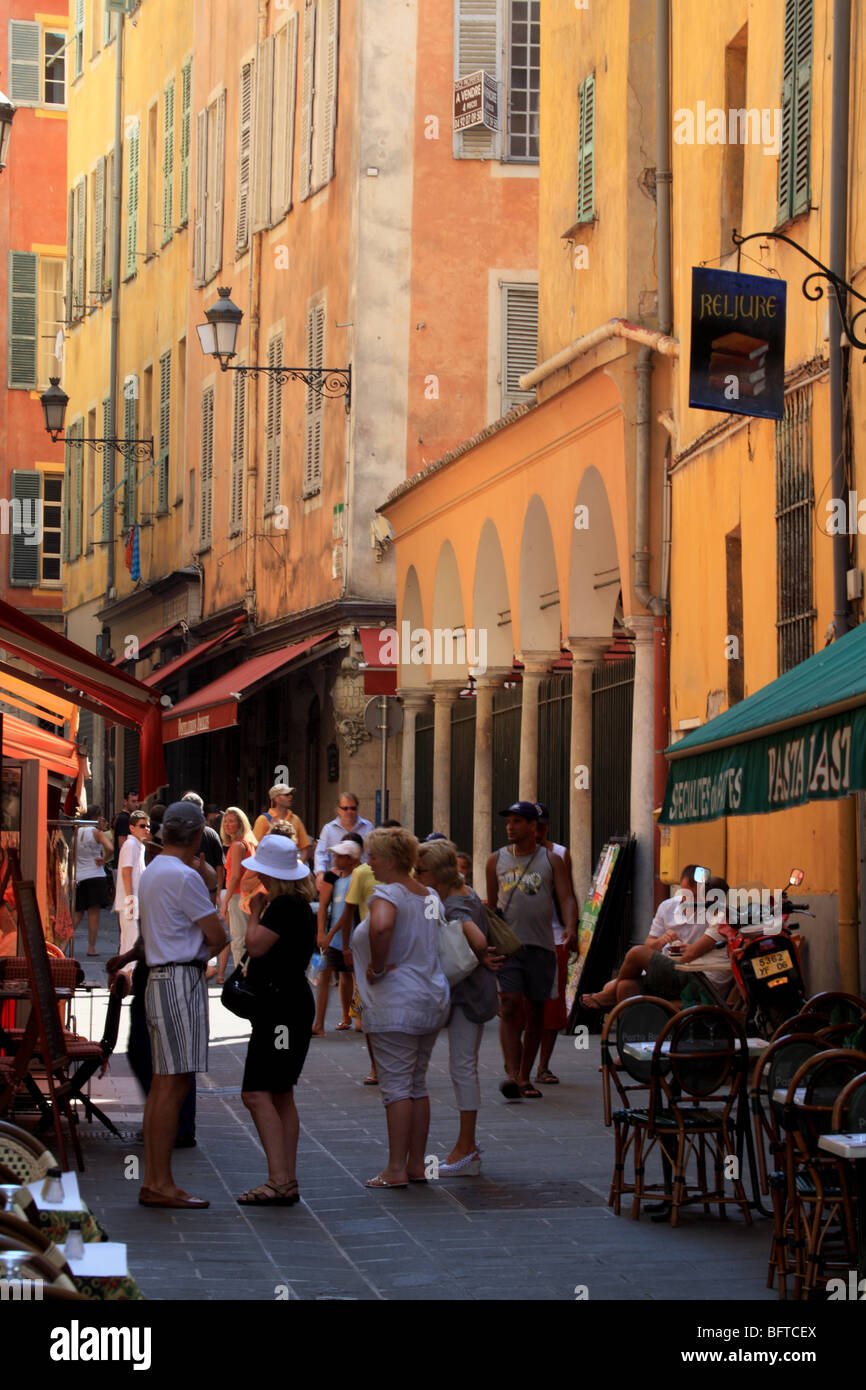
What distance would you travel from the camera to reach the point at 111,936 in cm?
2839

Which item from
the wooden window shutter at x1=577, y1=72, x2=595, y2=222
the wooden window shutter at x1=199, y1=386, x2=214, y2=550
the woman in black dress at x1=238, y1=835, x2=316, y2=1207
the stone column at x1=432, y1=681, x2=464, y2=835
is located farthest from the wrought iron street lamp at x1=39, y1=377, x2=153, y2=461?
the woman in black dress at x1=238, y1=835, x2=316, y2=1207

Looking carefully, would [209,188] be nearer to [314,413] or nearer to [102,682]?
[314,413]

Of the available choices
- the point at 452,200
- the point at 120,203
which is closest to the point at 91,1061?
the point at 452,200

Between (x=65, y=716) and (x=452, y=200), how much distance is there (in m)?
11.3

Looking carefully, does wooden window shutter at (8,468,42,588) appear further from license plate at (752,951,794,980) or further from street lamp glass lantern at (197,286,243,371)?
license plate at (752,951,794,980)

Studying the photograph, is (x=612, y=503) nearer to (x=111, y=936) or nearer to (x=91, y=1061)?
(x=91, y=1061)

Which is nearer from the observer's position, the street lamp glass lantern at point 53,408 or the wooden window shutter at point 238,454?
the wooden window shutter at point 238,454

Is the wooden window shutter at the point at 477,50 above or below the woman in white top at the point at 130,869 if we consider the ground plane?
above

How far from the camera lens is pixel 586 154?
745 inches

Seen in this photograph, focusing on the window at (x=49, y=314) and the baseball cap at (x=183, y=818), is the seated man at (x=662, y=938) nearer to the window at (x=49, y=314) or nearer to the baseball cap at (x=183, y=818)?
the baseball cap at (x=183, y=818)

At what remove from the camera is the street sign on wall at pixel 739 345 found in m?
12.0

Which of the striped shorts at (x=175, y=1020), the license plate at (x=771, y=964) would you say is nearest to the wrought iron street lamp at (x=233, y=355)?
the license plate at (x=771, y=964)

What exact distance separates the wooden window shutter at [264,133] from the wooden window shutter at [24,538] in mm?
16659
